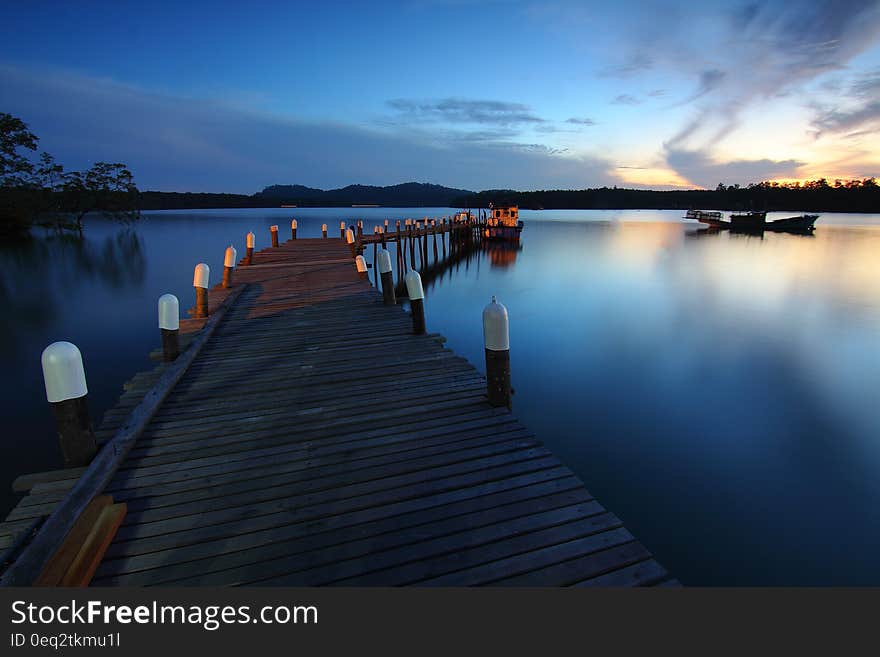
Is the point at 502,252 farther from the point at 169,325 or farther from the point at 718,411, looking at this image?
the point at 169,325

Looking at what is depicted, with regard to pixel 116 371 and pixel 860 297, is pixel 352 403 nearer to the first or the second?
pixel 116 371

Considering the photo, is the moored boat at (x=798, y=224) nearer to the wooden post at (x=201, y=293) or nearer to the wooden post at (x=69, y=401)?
the wooden post at (x=201, y=293)

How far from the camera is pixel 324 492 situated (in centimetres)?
340

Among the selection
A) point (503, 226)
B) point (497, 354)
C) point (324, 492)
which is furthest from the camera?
point (503, 226)

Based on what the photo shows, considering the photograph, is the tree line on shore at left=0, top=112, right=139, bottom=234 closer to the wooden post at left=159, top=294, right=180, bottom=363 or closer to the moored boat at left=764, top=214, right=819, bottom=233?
the wooden post at left=159, top=294, right=180, bottom=363

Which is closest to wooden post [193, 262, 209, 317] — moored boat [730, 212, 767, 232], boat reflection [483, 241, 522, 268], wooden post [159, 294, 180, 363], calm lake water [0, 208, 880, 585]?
wooden post [159, 294, 180, 363]

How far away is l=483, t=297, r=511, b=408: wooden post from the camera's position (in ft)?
15.5

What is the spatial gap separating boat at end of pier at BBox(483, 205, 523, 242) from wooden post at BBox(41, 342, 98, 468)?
4789cm

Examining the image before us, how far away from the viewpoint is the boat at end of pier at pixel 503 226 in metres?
48.8

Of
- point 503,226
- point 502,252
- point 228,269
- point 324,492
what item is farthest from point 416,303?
point 503,226

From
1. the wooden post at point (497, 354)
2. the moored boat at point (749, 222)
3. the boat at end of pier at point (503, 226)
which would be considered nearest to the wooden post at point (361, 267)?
the wooden post at point (497, 354)

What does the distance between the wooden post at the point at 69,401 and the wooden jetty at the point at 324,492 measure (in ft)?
0.68

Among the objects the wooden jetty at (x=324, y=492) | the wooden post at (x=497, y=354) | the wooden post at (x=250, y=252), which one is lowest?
the wooden jetty at (x=324, y=492)

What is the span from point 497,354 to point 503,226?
152 feet
